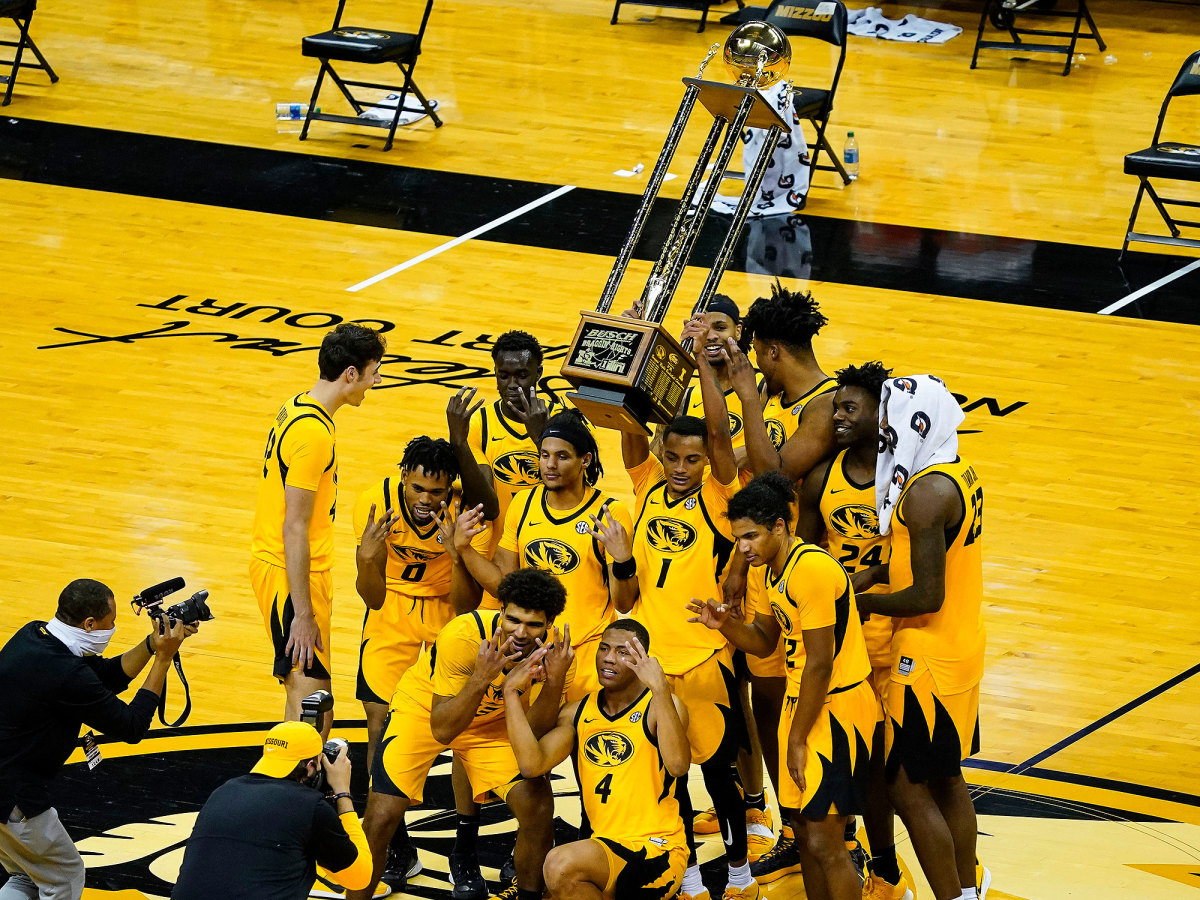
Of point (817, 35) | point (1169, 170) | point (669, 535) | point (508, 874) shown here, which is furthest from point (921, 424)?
point (817, 35)

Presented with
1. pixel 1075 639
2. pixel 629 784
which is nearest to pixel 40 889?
pixel 629 784

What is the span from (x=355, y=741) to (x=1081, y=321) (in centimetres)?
616

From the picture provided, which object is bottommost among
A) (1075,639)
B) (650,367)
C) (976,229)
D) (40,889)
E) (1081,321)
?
(40,889)

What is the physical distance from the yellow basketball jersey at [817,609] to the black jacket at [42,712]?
2.01m

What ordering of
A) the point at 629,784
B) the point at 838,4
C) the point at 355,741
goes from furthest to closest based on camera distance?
1. the point at 838,4
2. the point at 355,741
3. the point at 629,784

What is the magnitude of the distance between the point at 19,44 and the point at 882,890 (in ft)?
40.9

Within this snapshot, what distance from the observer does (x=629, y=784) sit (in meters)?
4.80

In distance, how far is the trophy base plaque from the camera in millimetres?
4934

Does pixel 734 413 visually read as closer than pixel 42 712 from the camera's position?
No

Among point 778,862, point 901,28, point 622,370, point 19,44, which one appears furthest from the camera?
point 901,28

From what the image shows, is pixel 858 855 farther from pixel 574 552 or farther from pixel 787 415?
pixel 787 415

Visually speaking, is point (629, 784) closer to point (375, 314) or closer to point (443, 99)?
point (375, 314)

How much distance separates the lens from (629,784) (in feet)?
15.7

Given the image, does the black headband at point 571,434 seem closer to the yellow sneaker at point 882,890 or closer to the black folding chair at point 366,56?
the yellow sneaker at point 882,890
